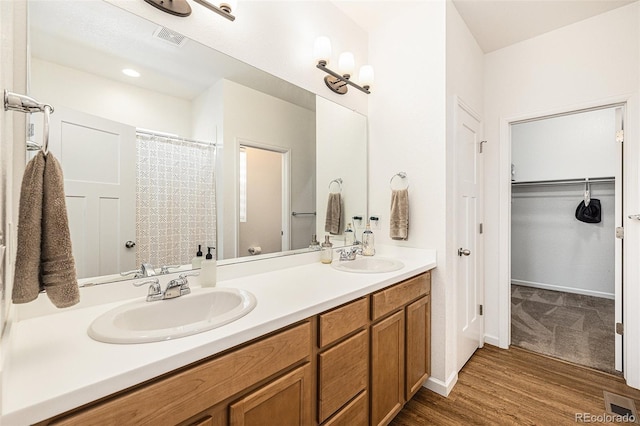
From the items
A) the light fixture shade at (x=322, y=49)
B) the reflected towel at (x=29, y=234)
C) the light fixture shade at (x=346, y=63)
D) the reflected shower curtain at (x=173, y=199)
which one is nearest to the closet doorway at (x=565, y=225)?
the light fixture shade at (x=346, y=63)

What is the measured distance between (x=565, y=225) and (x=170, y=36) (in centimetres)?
487

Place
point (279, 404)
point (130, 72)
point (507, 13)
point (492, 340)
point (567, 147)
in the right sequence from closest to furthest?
point (279, 404) → point (130, 72) → point (507, 13) → point (492, 340) → point (567, 147)

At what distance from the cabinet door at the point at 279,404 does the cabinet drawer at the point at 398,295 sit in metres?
0.48

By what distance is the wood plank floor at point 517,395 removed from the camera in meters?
1.65

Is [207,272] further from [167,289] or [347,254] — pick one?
[347,254]

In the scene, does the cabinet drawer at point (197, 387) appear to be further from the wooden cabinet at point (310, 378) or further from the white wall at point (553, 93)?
the white wall at point (553, 93)

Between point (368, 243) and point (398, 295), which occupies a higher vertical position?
point (368, 243)

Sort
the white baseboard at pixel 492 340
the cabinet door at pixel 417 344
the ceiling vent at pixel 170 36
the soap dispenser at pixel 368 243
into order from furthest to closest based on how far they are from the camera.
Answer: the white baseboard at pixel 492 340, the soap dispenser at pixel 368 243, the cabinet door at pixel 417 344, the ceiling vent at pixel 170 36

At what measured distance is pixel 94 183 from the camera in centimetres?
106

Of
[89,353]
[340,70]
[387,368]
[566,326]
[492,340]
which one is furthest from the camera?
[566,326]

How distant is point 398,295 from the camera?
154 cm

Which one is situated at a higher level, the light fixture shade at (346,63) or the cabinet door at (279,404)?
the light fixture shade at (346,63)

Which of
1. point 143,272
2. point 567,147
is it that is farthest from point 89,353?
point 567,147

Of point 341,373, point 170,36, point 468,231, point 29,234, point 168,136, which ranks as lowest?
point 341,373
